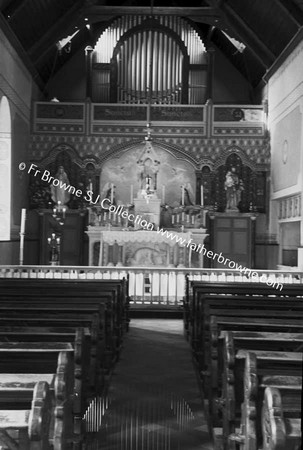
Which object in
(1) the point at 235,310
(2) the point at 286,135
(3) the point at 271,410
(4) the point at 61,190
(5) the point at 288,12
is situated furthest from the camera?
(4) the point at 61,190

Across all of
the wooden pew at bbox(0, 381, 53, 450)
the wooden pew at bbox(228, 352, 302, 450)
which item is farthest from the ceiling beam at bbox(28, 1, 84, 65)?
the wooden pew at bbox(0, 381, 53, 450)

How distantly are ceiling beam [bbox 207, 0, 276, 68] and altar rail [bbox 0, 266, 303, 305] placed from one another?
7.36 meters

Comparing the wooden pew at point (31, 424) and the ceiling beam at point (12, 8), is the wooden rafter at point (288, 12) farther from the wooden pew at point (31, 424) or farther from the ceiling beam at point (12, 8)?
the wooden pew at point (31, 424)

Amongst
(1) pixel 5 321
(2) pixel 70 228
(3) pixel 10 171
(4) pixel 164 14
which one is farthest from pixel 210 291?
(4) pixel 164 14

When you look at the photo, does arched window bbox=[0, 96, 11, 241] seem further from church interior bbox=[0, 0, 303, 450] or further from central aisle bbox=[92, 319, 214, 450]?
central aisle bbox=[92, 319, 214, 450]

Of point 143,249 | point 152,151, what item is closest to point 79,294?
point 143,249

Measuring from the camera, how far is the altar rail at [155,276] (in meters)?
11.9

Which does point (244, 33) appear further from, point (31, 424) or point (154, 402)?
point (31, 424)

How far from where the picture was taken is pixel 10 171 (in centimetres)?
1584

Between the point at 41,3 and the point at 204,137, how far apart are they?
5772mm

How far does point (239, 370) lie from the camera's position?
13.3 ft

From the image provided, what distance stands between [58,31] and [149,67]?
297 cm

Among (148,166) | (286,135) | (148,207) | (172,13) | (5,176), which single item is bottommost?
(148,207)

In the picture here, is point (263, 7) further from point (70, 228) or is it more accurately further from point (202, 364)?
point (202, 364)
